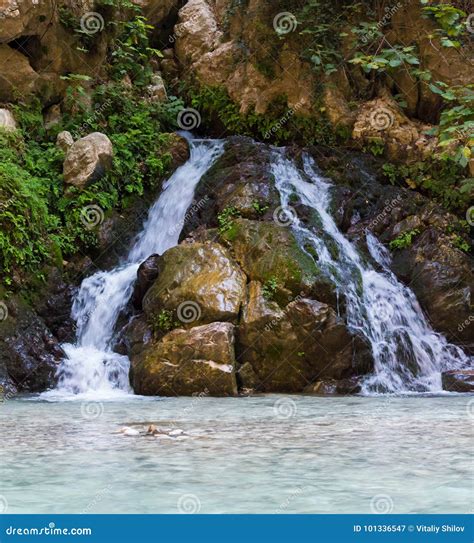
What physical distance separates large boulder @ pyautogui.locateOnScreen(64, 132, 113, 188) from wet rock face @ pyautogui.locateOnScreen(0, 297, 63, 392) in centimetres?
302

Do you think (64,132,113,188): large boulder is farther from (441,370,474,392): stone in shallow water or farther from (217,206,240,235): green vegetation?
(441,370,474,392): stone in shallow water

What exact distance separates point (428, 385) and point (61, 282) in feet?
19.8

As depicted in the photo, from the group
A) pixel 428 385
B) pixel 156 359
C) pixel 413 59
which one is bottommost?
pixel 428 385

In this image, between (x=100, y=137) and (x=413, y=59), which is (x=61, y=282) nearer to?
(x=100, y=137)
